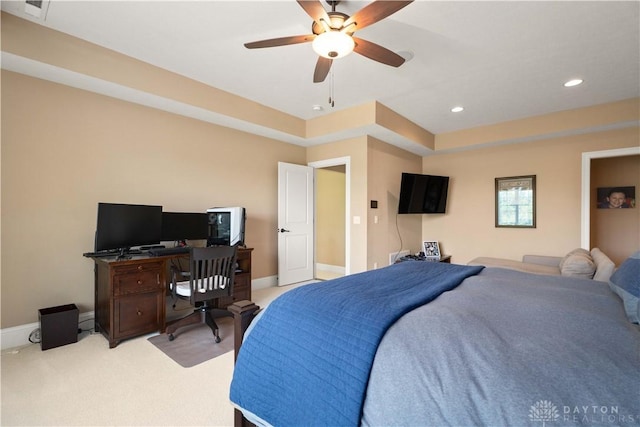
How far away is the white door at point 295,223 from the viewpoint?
15.6 ft

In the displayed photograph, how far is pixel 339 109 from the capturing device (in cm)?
423

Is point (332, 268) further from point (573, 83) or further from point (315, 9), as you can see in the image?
point (315, 9)

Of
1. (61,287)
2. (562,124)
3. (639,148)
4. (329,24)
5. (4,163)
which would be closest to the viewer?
(329,24)

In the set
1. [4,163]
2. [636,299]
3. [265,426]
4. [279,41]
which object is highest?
[279,41]

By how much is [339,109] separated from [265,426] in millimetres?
3879

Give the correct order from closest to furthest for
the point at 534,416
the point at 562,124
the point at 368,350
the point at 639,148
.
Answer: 1. the point at 534,416
2. the point at 368,350
3. the point at 639,148
4. the point at 562,124

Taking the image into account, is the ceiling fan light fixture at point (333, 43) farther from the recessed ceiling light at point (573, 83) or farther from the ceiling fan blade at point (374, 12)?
the recessed ceiling light at point (573, 83)

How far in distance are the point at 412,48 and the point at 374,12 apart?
3.35 ft

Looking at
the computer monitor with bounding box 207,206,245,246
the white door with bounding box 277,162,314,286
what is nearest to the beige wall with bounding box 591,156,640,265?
the white door with bounding box 277,162,314,286

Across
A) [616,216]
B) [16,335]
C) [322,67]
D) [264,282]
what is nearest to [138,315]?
[16,335]

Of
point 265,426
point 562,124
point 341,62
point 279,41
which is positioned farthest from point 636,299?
point 562,124

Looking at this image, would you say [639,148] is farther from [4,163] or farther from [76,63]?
[4,163]

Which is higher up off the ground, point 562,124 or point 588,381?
point 562,124

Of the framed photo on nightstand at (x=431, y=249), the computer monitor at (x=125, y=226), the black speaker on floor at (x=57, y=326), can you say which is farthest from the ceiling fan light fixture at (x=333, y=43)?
the framed photo on nightstand at (x=431, y=249)
